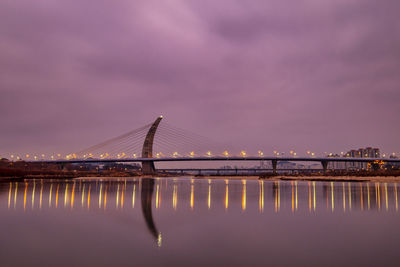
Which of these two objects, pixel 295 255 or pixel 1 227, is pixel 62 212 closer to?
pixel 1 227

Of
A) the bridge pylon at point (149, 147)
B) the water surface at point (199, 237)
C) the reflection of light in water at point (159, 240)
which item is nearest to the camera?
the water surface at point (199, 237)

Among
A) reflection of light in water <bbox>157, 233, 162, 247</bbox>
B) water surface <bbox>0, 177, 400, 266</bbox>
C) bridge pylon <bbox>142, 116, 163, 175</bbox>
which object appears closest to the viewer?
water surface <bbox>0, 177, 400, 266</bbox>

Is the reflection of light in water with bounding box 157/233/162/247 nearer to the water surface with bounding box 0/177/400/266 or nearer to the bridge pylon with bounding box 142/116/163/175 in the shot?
the water surface with bounding box 0/177/400/266

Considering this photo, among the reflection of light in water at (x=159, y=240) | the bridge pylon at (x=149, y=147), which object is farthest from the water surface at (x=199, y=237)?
the bridge pylon at (x=149, y=147)

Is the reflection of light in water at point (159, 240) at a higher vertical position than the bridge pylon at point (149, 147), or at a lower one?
lower

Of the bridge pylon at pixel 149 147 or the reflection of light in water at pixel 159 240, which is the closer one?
the reflection of light in water at pixel 159 240

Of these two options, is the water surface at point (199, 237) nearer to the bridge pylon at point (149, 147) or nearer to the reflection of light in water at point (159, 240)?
the reflection of light in water at point (159, 240)

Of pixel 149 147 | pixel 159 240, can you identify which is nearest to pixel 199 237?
pixel 159 240

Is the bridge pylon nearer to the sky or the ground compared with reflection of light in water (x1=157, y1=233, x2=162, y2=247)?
nearer to the sky

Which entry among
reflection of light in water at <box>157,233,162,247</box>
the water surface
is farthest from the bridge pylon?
reflection of light in water at <box>157,233,162,247</box>

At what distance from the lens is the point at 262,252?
906 cm

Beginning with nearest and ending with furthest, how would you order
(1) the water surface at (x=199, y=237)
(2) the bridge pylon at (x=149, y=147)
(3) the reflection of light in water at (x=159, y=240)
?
(1) the water surface at (x=199, y=237) → (3) the reflection of light in water at (x=159, y=240) → (2) the bridge pylon at (x=149, y=147)

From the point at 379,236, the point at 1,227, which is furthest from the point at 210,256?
the point at 1,227

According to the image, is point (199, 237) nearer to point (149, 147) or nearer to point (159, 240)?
point (159, 240)
